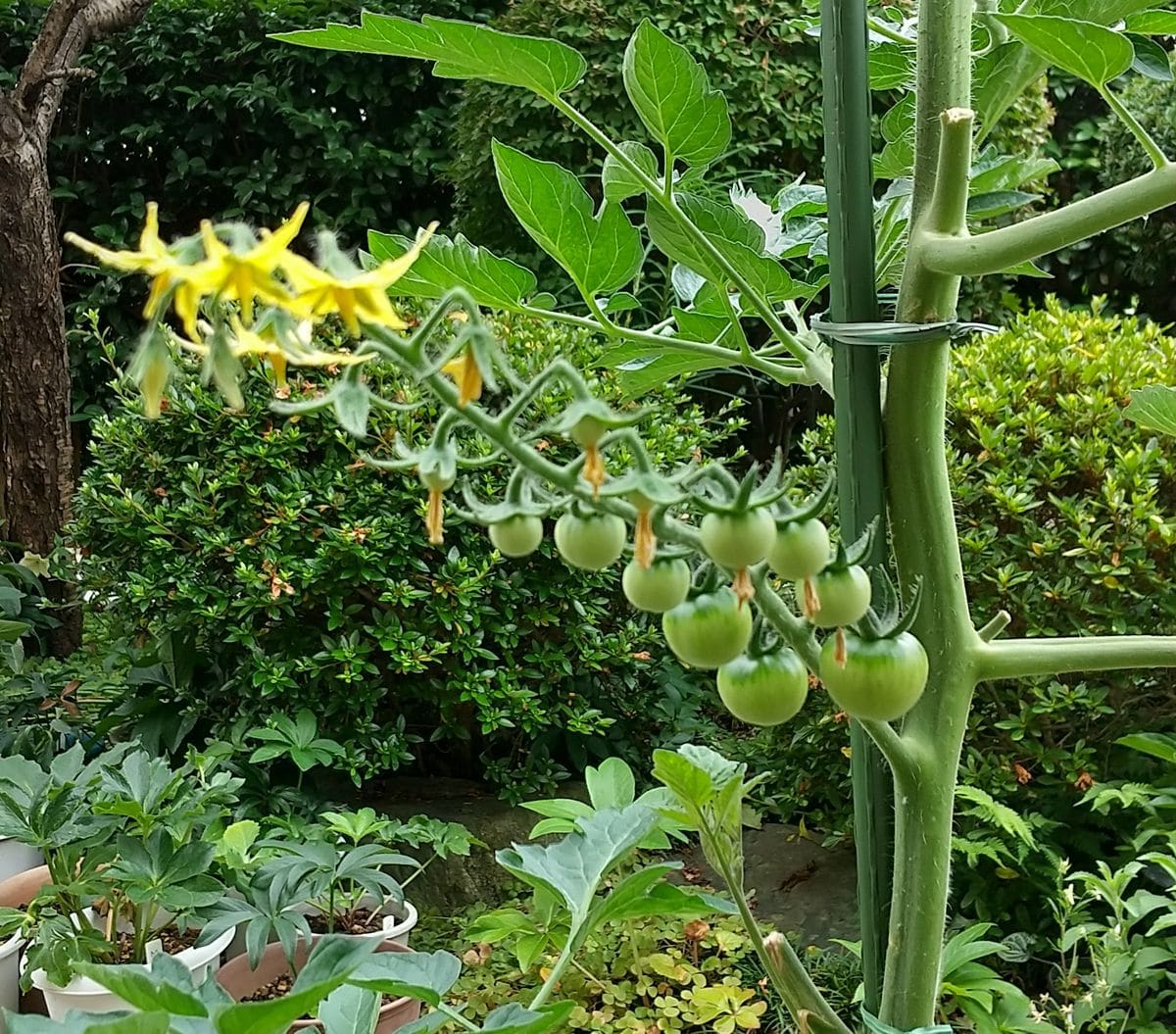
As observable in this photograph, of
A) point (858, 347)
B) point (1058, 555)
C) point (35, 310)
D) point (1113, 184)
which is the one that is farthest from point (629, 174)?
point (1113, 184)

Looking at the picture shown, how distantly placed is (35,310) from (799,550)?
10.0ft

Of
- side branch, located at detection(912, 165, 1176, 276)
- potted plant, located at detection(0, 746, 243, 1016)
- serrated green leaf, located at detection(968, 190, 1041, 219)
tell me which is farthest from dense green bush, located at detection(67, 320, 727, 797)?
side branch, located at detection(912, 165, 1176, 276)

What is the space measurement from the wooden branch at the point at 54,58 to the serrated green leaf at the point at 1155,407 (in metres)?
2.98

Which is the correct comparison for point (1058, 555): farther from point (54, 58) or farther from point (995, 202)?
point (54, 58)

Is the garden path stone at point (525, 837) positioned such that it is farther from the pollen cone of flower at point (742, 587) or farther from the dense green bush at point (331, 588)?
the pollen cone of flower at point (742, 587)

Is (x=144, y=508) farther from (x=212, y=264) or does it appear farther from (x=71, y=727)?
(x=212, y=264)

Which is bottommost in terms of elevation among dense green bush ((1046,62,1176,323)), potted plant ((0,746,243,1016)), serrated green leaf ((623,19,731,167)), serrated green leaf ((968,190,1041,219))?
potted plant ((0,746,243,1016))

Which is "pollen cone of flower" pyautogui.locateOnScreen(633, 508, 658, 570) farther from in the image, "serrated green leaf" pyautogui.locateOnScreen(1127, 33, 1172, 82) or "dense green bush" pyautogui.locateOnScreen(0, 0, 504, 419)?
"dense green bush" pyautogui.locateOnScreen(0, 0, 504, 419)

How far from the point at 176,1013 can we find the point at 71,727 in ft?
6.30

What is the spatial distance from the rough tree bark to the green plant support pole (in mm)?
2859

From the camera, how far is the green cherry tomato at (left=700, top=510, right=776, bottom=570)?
11.8 inches

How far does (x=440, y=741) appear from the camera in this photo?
2375mm

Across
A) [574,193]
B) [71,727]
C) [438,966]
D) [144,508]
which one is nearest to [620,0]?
[144,508]

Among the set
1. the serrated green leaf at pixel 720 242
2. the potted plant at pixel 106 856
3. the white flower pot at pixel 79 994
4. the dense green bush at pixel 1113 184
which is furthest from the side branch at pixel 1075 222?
the dense green bush at pixel 1113 184
